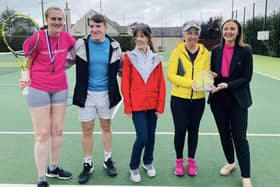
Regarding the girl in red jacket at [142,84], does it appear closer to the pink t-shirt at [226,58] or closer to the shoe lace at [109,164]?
the shoe lace at [109,164]

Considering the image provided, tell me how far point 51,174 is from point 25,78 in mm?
1217

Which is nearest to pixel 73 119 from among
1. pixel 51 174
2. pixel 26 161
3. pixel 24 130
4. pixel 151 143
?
pixel 24 130

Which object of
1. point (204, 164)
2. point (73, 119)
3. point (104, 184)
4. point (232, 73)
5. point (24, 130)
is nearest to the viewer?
point (232, 73)

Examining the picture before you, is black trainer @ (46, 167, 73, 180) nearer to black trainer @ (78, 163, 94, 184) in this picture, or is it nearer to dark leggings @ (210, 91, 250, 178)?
black trainer @ (78, 163, 94, 184)

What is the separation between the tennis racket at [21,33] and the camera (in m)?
2.72

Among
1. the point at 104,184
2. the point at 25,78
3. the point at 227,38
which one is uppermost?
the point at 227,38

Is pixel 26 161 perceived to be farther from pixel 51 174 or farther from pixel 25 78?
pixel 25 78

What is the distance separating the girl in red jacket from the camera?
3014 mm

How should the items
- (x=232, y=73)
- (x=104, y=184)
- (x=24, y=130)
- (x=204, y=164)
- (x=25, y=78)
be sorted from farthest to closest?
1. (x=24, y=130)
2. (x=204, y=164)
3. (x=104, y=184)
4. (x=232, y=73)
5. (x=25, y=78)

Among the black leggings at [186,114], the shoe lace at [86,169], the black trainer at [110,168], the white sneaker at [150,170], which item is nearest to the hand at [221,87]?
the black leggings at [186,114]

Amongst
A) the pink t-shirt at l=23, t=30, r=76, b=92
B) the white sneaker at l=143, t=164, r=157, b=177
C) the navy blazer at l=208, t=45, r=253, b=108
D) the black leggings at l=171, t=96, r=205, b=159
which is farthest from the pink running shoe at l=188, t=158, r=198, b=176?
the pink t-shirt at l=23, t=30, r=76, b=92

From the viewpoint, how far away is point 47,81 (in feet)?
9.29

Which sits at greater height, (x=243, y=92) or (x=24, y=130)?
(x=243, y=92)

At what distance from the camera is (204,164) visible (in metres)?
3.67
